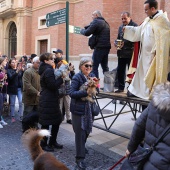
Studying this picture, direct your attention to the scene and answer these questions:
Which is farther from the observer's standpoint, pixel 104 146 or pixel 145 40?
pixel 104 146

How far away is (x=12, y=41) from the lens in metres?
20.4

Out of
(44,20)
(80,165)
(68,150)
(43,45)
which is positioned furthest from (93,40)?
(43,45)

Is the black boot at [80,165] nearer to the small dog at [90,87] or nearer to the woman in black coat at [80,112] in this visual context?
the woman in black coat at [80,112]

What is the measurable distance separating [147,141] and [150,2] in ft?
8.81

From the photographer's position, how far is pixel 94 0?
41.4 ft

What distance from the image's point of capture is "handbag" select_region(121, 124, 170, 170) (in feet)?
6.73

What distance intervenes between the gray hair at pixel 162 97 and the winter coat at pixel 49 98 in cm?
266

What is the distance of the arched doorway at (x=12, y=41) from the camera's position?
786 inches

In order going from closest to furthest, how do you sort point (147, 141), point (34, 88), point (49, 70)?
point (147, 141) → point (49, 70) → point (34, 88)

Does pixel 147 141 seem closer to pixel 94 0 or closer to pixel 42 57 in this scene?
pixel 42 57

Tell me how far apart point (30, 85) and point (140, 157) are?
3.96 metres

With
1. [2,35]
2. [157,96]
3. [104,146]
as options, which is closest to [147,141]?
[157,96]

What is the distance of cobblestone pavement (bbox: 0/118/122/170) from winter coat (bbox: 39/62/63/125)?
26.6 inches

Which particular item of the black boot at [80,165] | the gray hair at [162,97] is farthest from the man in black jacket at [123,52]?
the gray hair at [162,97]
